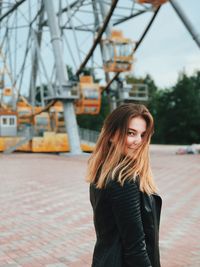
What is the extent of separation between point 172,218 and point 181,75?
50.5m

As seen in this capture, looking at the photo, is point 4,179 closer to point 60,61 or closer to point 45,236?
point 45,236

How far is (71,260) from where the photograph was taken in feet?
18.9

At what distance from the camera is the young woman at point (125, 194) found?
2178 mm

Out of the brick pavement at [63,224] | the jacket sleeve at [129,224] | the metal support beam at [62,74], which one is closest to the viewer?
the jacket sleeve at [129,224]

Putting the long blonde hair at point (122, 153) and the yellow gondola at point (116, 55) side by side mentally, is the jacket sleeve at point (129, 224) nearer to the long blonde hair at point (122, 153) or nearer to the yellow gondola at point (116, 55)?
the long blonde hair at point (122, 153)

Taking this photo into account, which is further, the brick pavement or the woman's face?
the brick pavement

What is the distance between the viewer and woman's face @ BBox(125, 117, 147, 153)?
92.4 inches

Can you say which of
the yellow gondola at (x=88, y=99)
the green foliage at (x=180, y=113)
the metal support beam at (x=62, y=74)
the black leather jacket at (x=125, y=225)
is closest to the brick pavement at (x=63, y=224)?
the black leather jacket at (x=125, y=225)

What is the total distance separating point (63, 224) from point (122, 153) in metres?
5.80


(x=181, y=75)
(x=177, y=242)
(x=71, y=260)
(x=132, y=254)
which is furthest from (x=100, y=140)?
(x=181, y=75)

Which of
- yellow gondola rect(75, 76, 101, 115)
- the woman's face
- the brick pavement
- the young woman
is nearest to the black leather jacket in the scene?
the young woman

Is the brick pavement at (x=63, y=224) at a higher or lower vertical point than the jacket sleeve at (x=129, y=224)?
lower

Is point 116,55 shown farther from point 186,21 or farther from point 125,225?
point 125,225

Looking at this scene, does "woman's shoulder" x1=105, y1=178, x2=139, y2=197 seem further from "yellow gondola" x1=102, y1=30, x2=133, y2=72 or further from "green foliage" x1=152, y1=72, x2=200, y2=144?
"green foliage" x1=152, y1=72, x2=200, y2=144
